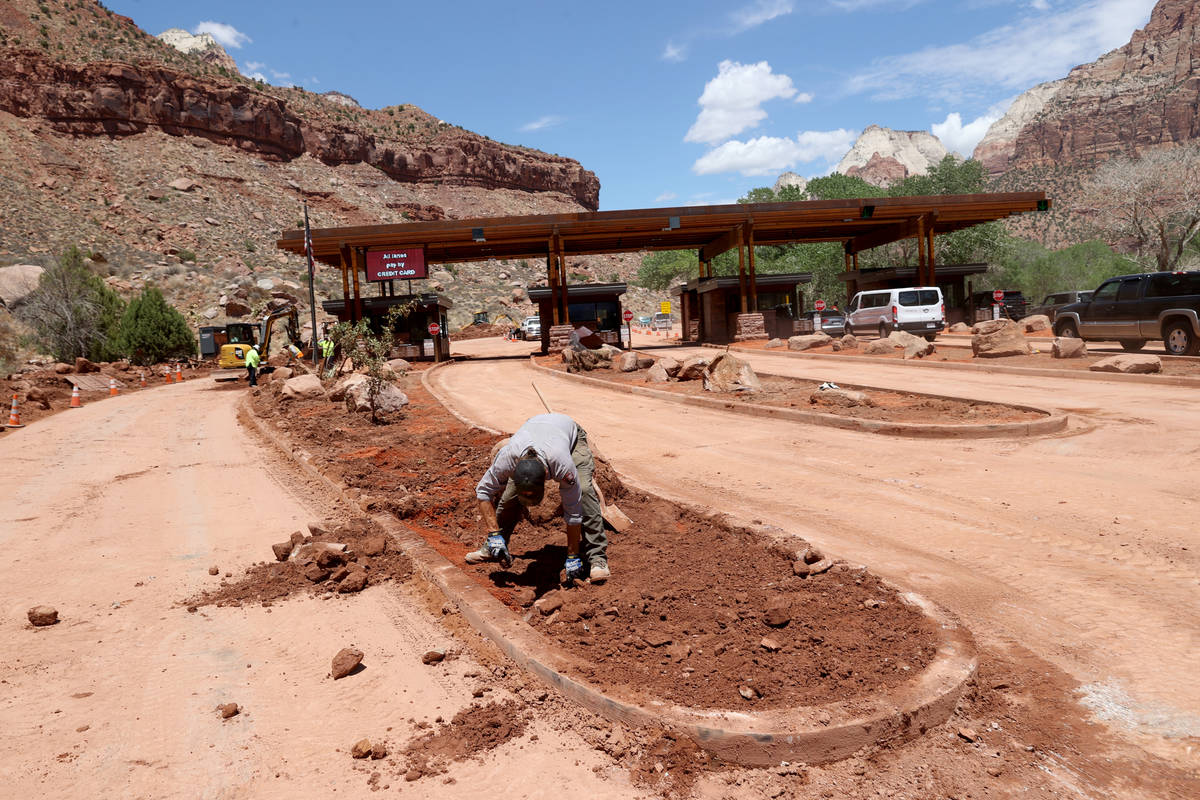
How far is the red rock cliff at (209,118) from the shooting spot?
72.6 meters

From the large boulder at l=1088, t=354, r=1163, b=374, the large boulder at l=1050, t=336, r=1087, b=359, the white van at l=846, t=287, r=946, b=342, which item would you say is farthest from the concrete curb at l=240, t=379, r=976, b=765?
the white van at l=846, t=287, r=946, b=342

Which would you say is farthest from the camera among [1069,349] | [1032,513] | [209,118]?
[209,118]

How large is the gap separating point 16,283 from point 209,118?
2125 inches

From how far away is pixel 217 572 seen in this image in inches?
236

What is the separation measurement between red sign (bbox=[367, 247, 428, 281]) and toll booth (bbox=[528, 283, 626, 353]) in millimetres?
5888

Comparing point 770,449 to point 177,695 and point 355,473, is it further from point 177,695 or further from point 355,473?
point 177,695

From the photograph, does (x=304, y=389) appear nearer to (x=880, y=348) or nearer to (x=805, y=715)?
(x=880, y=348)

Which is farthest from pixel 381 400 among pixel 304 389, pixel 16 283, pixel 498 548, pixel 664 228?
pixel 16 283

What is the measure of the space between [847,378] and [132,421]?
1839 centimetres

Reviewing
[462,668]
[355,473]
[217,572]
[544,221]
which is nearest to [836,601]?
[462,668]

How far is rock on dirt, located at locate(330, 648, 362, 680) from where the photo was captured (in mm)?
4188

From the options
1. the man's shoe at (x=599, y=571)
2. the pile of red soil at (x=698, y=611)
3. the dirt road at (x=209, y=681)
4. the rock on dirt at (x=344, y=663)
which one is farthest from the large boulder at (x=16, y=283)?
the man's shoe at (x=599, y=571)

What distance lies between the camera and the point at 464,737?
3430 millimetres

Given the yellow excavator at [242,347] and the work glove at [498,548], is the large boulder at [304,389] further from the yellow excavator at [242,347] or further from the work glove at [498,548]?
the work glove at [498,548]
